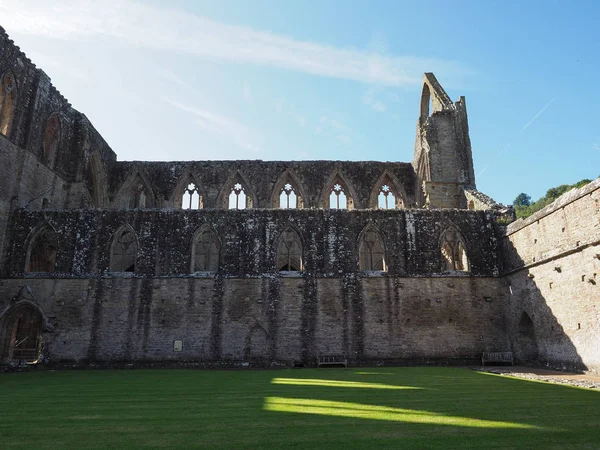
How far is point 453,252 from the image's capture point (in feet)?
71.1

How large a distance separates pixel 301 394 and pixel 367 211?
12.1 m

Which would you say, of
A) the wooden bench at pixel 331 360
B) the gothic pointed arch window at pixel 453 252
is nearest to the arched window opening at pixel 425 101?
the gothic pointed arch window at pixel 453 252

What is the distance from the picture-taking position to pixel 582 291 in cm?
1466

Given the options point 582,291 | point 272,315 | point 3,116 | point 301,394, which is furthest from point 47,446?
point 3,116

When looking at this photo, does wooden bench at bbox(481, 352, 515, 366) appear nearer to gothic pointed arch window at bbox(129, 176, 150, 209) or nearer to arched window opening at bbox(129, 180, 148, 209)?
gothic pointed arch window at bbox(129, 176, 150, 209)

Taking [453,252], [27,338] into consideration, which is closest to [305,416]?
[453,252]

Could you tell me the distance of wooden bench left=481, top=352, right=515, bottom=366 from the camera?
18.2 metres

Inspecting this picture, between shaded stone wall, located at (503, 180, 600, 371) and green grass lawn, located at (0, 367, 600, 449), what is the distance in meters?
4.38

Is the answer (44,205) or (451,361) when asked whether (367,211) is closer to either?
(451,361)

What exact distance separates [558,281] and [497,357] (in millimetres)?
4266

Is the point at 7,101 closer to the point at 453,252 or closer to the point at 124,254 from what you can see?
the point at 124,254

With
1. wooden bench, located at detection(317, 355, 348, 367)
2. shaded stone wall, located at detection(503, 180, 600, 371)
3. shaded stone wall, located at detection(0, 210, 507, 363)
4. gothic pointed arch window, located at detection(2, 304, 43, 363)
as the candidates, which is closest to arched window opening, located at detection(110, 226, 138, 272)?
shaded stone wall, located at detection(0, 210, 507, 363)

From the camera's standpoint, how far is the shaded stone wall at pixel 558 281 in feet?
46.4

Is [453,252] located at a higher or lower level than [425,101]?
lower
